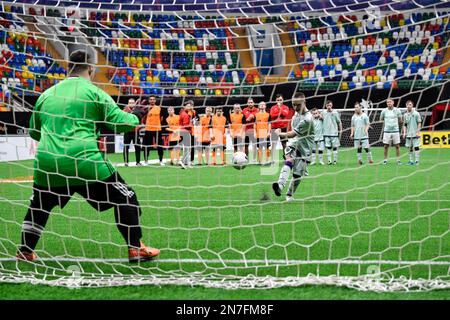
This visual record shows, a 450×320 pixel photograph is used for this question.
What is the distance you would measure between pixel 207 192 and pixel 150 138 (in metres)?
7.83

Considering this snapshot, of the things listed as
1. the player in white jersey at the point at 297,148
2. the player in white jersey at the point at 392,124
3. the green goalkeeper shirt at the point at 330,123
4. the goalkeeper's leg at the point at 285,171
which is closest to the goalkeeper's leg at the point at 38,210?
the player in white jersey at the point at 297,148

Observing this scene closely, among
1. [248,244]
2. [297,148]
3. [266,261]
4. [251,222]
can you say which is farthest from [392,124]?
[266,261]

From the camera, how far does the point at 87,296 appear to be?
401 centimetres

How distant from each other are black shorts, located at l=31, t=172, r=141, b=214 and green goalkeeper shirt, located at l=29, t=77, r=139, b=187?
0.06 metres

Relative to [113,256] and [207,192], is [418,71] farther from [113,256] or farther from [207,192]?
[207,192]

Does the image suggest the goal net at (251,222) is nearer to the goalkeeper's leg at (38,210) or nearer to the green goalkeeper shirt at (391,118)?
the goalkeeper's leg at (38,210)

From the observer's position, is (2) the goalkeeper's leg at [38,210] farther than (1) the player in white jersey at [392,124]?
No

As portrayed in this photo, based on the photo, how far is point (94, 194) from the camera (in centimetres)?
490

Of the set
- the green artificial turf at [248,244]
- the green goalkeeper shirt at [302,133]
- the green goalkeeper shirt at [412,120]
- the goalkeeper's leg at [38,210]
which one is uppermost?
the green goalkeeper shirt at [412,120]

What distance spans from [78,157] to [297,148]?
4997 mm

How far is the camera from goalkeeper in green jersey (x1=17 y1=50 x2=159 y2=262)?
4785 mm

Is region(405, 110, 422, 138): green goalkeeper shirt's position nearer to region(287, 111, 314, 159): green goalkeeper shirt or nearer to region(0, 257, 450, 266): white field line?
region(287, 111, 314, 159): green goalkeeper shirt

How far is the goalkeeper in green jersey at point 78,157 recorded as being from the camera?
4785 millimetres
